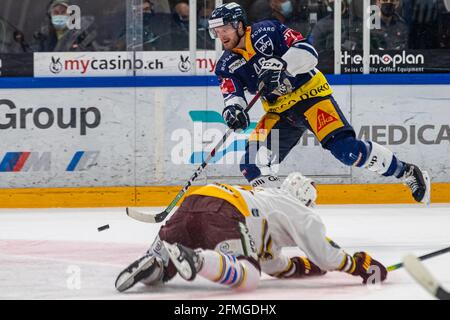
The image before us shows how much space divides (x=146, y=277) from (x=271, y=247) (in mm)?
505

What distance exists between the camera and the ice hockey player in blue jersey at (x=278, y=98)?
5918 mm

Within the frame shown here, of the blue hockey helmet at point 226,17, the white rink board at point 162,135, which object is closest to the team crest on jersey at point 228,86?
the blue hockey helmet at point 226,17

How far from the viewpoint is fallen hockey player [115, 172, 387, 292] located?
13.5ft

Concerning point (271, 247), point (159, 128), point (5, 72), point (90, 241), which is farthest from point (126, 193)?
point (271, 247)

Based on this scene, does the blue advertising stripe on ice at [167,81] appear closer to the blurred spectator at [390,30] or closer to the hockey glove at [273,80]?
the blurred spectator at [390,30]

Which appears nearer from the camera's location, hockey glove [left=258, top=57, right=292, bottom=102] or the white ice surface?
the white ice surface

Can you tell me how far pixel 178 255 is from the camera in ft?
12.7

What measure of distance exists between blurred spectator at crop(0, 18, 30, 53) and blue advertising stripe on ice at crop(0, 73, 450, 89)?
39 cm

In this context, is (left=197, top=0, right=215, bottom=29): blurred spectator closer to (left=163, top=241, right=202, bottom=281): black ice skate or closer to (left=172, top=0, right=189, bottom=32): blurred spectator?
(left=172, top=0, right=189, bottom=32): blurred spectator

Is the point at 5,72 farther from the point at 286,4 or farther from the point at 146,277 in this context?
the point at 146,277

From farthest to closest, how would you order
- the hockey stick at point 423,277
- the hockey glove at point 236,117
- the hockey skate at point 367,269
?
1. the hockey glove at point 236,117
2. the hockey skate at point 367,269
3. the hockey stick at point 423,277

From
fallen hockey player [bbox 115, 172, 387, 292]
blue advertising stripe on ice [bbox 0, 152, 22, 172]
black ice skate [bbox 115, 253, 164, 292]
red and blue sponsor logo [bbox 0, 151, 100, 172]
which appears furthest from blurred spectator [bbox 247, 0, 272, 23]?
black ice skate [bbox 115, 253, 164, 292]

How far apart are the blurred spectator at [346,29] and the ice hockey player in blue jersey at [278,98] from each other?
2.03 meters

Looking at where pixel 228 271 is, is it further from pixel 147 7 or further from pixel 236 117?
pixel 147 7
